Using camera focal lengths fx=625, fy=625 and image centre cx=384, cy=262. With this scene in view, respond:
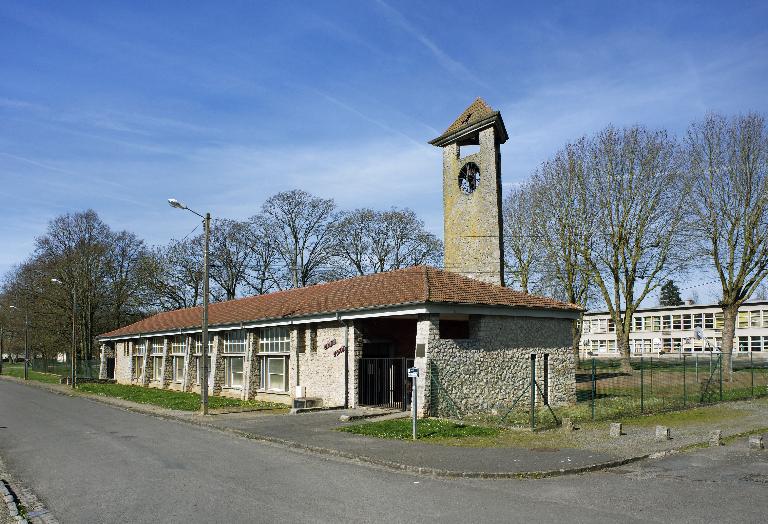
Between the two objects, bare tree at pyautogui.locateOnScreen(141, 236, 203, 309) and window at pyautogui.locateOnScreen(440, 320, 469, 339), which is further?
bare tree at pyautogui.locateOnScreen(141, 236, 203, 309)

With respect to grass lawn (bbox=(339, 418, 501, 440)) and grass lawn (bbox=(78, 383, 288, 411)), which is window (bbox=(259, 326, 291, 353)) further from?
grass lawn (bbox=(339, 418, 501, 440))

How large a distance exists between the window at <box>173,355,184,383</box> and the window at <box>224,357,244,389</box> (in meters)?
6.64

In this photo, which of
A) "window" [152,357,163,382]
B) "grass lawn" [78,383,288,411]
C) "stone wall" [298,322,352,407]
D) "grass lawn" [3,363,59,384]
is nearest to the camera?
"stone wall" [298,322,352,407]

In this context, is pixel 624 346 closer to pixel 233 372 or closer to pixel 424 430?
pixel 233 372

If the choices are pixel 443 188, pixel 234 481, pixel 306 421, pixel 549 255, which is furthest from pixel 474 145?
pixel 234 481

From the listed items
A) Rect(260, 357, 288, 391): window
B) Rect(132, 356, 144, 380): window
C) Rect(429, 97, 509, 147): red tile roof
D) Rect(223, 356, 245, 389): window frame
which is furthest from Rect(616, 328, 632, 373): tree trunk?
Rect(132, 356, 144, 380): window

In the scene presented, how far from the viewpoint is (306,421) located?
19203 mm

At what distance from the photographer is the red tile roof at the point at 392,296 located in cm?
2038

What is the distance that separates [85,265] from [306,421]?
1691 inches

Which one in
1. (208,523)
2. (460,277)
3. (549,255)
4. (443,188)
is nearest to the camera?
(208,523)

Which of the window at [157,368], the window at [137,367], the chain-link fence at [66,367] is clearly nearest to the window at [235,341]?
the window at [157,368]

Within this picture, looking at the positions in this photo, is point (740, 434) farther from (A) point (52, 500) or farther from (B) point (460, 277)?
(A) point (52, 500)

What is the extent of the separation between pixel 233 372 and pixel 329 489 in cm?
2178

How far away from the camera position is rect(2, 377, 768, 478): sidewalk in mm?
11609
